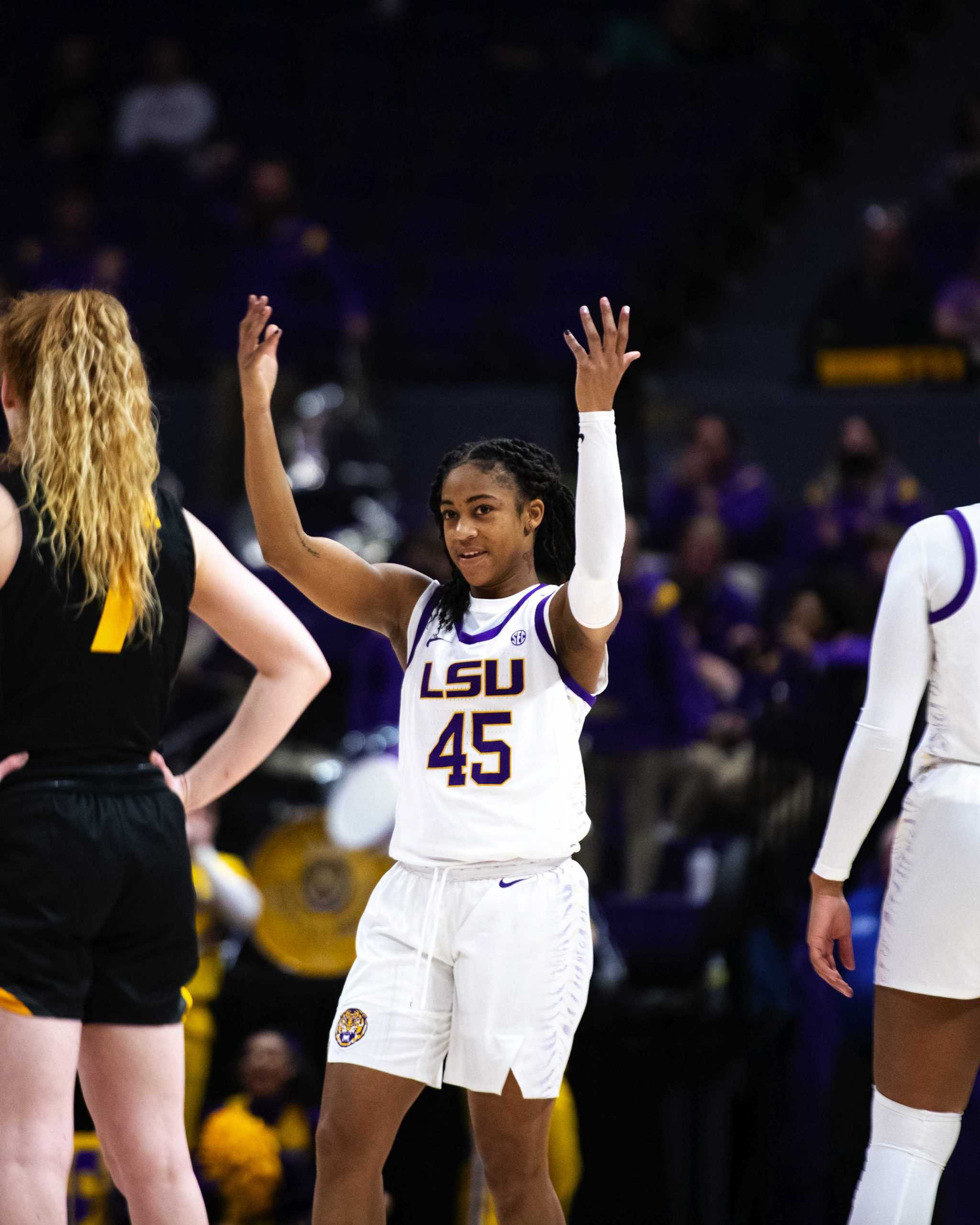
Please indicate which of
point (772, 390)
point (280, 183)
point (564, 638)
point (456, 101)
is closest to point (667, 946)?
point (564, 638)

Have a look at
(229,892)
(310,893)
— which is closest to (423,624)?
(229,892)

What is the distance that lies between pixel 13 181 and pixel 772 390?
5768mm

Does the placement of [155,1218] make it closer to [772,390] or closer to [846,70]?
[772,390]

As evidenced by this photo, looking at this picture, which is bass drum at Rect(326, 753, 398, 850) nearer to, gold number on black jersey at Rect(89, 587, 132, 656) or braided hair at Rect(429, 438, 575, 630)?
braided hair at Rect(429, 438, 575, 630)

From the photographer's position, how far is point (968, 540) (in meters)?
3.51

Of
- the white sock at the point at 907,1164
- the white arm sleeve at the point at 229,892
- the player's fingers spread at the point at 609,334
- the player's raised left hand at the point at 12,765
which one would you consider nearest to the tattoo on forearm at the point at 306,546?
the player's fingers spread at the point at 609,334

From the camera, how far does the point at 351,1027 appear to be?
3500mm

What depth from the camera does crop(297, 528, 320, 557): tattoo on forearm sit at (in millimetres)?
3791

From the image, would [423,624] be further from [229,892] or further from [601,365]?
[229,892]

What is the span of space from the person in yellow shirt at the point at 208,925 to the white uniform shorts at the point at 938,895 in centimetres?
311

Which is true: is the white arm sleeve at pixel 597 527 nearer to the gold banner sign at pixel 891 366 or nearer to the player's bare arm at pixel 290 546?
the player's bare arm at pixel 290 546

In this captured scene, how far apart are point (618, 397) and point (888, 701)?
7260 mm

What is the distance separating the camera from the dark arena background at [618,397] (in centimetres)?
592

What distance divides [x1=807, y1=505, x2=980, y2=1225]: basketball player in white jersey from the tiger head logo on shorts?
3.15ft
